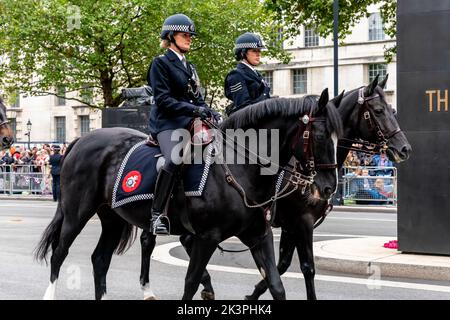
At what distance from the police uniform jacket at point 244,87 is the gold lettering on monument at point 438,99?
3.42 metres

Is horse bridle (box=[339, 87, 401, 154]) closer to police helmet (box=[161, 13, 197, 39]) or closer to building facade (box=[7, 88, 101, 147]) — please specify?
police helmet (box=[161, 13, 197, 39])

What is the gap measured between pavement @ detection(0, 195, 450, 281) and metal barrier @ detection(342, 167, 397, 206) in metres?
10.6

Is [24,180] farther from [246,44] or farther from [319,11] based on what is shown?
[246,44]

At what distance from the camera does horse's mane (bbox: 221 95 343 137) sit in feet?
22.8

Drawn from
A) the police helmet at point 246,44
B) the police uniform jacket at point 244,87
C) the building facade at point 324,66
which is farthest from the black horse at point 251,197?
the building facade at point 324,66

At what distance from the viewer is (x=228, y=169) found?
6.89 meters

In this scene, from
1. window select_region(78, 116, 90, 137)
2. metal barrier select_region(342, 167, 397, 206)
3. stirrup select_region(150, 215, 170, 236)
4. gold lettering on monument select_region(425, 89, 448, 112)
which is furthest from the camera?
window select_region(78, 116, 90, 137)

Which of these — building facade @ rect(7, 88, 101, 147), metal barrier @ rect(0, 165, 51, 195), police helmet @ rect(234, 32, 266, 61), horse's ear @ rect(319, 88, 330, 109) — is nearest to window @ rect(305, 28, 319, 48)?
building facade @ rect(7, 88, 101, 147)

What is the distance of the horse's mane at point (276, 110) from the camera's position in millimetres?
6941

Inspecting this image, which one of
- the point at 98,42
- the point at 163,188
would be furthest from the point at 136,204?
the point at 98,42

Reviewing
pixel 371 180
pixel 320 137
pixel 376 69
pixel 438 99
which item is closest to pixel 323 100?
pixel 320 137

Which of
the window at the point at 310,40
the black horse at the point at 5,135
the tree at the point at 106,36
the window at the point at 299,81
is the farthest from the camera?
the window at the point at 299,81

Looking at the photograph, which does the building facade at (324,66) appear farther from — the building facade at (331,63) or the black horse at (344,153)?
the black horse at (344,153)

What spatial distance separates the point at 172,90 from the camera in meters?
7.43
